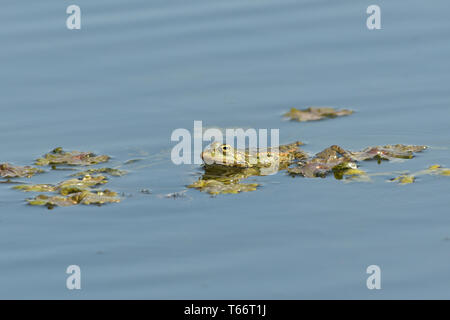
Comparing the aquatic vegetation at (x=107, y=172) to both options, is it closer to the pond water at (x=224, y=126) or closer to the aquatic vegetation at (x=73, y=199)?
the pond water at (x=224, y=126)

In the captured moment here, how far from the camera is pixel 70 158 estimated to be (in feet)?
44.7

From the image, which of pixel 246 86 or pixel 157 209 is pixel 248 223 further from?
pixel 246 86

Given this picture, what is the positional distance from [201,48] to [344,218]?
7.63m

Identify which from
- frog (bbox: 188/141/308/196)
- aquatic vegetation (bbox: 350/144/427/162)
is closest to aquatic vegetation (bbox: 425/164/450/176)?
aquatic vegetation (bbox: 350/144/427/162)

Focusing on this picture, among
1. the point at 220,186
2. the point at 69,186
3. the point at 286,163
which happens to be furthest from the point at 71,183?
the point at 286,163

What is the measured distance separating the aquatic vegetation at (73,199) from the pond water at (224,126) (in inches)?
6.7

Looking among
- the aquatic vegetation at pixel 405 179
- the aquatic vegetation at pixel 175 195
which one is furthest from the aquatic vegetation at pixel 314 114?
the aquatic vegetation at pixel 175 195

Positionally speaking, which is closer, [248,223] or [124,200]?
[248,223]

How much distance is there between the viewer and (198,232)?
1064cm

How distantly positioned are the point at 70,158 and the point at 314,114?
4.09 m

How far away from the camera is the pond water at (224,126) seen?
31.4ft

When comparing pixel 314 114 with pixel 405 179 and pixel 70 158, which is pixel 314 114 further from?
pixel 70 158

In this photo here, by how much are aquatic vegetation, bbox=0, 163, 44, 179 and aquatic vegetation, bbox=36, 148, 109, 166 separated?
333 millimetres

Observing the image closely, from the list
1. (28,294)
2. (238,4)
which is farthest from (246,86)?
(28,294)
